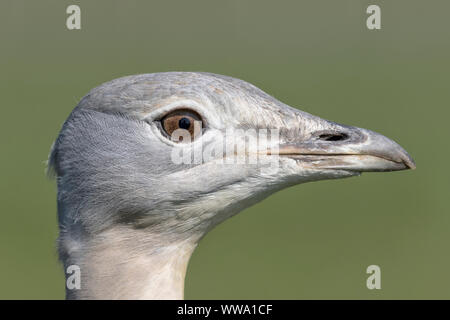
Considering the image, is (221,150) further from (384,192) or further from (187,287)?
(384,192)

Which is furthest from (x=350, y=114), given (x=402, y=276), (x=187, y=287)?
(x=187, y=287)

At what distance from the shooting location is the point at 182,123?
12.5 feet

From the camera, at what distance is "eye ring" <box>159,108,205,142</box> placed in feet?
12.5

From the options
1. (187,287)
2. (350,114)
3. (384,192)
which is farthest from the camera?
(350,114)

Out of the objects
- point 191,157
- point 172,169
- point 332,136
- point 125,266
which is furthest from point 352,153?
point 125,266

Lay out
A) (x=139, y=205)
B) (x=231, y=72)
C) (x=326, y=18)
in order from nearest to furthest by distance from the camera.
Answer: (x=139, y=205) < (x=231, y=72) < (x=326, y=18)

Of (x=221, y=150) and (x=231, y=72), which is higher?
(x=231, y=72)

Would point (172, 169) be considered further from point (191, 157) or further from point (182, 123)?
point (182, 123)

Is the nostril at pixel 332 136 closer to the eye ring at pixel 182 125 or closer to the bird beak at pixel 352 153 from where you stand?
the bird beak at pixel 352 153

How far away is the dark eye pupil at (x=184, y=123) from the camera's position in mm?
3795

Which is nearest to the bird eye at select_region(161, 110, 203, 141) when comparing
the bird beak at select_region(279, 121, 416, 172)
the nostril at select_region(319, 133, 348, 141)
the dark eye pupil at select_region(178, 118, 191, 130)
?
the dark eye pupil at select_region(178, 118, 191, 130)

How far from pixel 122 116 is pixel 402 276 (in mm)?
6614

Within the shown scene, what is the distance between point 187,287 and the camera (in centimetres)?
909

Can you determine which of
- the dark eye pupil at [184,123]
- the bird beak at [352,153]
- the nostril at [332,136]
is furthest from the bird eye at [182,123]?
the nostril at [332,136]
